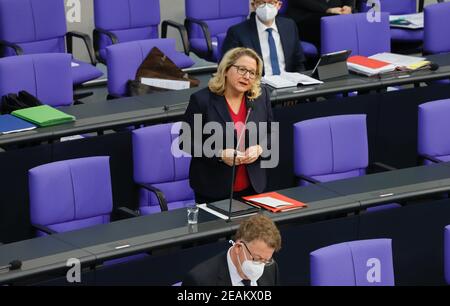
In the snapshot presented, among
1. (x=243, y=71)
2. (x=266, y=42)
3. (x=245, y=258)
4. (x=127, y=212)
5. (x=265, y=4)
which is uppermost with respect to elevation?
(x=265, y=4)

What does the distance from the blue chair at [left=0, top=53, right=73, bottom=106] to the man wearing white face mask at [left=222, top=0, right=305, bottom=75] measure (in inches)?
40.1

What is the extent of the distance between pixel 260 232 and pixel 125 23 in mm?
4387

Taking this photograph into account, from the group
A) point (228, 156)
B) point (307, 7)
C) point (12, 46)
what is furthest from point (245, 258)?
point (307, 7)

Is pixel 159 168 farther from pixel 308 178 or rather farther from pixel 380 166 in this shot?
pixel 380 166

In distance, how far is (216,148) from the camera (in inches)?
211

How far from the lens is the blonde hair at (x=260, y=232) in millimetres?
4176

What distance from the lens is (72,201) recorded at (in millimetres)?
5555

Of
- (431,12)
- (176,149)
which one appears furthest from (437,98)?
(176,149)

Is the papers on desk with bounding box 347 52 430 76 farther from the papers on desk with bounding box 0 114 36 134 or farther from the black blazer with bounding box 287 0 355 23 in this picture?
the papers on desk with bounding box 0 114 36 134

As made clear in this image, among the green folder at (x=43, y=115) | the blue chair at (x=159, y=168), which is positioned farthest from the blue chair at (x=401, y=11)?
the green folder at (x=43, y=115)

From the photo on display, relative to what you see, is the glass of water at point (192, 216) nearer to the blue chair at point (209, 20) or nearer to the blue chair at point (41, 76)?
the blue chair at point (41, 76)

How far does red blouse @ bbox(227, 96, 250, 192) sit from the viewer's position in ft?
17.7

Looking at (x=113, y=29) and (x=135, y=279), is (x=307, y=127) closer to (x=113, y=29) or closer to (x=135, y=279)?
(x=135, y=279)

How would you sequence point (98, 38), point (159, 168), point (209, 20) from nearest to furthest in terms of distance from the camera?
point (159, 168) < point (98, 38) < point (209, 20)
